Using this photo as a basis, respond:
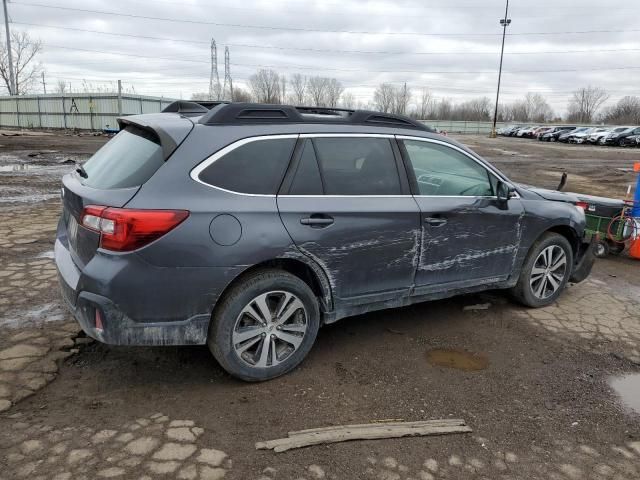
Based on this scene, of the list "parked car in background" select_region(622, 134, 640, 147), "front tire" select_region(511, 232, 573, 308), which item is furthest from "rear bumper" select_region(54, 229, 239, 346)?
"parked car in background" select_region(622, 134, 640, 147)

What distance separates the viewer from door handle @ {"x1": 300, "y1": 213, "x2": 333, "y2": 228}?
3340 mm

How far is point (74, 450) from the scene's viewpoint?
2680mm

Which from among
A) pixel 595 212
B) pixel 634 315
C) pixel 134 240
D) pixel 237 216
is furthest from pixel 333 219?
pixel 595 212

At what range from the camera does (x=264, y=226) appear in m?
3.17

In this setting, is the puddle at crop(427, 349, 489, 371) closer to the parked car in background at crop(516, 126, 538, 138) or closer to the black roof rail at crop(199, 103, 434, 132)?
the black roof rail at crop(199, 103, 434, 132)

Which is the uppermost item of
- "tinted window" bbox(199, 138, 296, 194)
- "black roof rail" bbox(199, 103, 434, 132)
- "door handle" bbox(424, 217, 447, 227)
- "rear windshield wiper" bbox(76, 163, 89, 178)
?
"black roof rail" bbox(199, 103, 434, 132)

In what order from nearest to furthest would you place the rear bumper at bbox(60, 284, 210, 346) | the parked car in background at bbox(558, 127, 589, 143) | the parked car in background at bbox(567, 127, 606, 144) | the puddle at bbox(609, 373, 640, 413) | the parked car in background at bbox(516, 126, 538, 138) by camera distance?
1. the rear bumper at bbox(60, 284, 210, 346)
2. the puddle at bbox(609, 373, 640, 413)
3. the parked car in background at bbox(567, 127, 606, 144)
4. the parked car in background at bbox(558, 127, 589, 143)
5. the parked car in background at bbox(516, 126, 538, 138)

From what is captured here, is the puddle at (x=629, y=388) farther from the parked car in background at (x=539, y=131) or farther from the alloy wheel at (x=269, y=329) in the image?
the parked car in background at (x=539, y=131)

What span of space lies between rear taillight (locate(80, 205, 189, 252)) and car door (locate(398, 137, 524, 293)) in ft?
6.19

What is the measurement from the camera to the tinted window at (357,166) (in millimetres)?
3561

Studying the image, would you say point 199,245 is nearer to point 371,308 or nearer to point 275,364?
point 275,364

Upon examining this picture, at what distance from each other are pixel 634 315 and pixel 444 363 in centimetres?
239

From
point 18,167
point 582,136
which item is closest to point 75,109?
point 18,167

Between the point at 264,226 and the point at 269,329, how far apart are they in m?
0.70
